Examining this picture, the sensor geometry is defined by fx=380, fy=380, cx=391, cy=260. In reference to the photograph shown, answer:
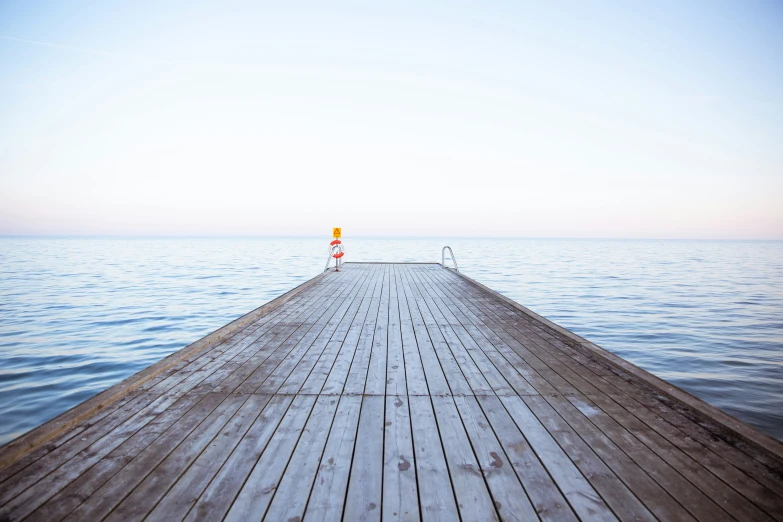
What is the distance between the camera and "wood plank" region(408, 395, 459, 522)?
5.35 ft

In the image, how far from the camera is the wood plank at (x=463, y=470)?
5.37 feet

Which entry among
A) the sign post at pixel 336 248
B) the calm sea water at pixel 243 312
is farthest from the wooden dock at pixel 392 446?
the sign post at pixel 336 248

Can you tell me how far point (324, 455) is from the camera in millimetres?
2043

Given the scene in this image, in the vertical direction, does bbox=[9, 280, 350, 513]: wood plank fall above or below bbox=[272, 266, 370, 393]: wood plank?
below

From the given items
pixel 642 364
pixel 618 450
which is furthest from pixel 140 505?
pixel 642 364

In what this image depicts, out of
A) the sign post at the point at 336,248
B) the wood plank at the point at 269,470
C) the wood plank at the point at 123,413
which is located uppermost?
the sign post at the point at 336,248

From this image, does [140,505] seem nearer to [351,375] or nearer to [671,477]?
[351,375]

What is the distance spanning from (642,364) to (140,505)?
7131 mm

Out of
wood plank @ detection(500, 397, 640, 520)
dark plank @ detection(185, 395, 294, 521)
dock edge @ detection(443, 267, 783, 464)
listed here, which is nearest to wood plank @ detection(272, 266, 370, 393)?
dark plank @ detection(185, 395, 294, 521)

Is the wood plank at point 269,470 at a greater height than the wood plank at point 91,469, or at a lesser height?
greater

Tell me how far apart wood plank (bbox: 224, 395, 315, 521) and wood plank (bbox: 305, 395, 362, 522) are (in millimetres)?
194

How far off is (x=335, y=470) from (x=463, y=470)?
0.65 meters

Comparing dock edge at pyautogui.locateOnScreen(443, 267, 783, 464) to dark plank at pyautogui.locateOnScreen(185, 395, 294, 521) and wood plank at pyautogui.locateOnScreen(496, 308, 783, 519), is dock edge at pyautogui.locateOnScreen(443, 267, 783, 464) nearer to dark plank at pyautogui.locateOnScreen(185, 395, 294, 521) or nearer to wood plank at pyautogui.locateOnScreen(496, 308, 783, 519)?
wood plank at pyautogui.locateOnScreen(496, 308, 783, 519)

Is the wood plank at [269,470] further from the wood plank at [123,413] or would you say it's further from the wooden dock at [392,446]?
the wood plank at [123,413]
